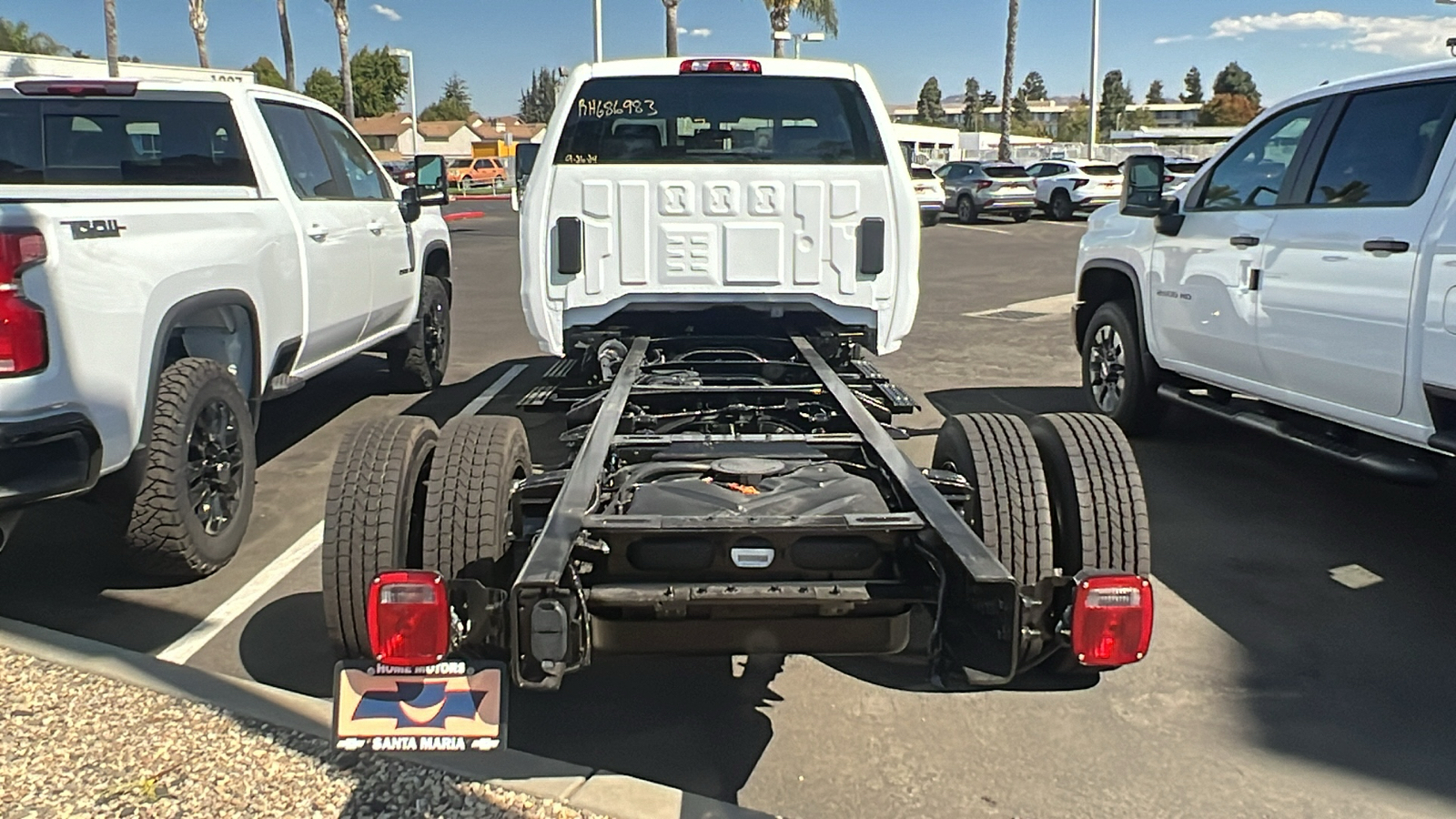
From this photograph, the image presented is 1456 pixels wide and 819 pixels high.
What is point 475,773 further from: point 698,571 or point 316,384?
point 316,384

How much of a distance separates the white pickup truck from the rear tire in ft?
74.2

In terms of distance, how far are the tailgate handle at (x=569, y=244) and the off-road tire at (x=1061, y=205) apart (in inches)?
936

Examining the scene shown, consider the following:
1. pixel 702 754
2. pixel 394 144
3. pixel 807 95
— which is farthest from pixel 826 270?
pixel 394 144

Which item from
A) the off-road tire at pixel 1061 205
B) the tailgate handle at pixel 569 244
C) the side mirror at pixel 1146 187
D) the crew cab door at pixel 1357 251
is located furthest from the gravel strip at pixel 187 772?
the off-road tire at pixel 1061 205

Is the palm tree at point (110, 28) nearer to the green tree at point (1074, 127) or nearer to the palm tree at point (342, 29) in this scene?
the palm tree at point (342, 29)

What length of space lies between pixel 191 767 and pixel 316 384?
19.2 feet

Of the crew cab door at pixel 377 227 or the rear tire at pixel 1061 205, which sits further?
the rear tire at pixel 1061 205

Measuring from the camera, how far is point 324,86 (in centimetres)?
10356

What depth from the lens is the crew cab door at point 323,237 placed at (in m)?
5.82

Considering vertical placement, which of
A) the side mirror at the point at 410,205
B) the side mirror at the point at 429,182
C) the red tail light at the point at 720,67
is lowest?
the side mirror at the point at 410,205

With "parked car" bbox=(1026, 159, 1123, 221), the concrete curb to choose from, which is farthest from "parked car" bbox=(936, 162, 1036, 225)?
the concrete curb

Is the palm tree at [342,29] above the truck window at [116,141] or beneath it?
above

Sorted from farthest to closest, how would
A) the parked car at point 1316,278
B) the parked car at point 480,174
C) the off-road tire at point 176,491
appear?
the parked car at point 480,174, the parked car at point 1316,278, the off-road tire at point 176,491

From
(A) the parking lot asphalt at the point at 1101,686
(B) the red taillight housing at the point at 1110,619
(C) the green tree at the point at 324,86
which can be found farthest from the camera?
(C) the green tree at the point at 324,86
